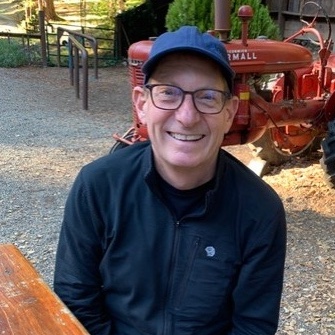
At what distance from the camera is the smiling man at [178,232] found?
154cm

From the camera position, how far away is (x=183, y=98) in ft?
4.84

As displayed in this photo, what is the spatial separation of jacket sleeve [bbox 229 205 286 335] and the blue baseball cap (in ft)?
1.40

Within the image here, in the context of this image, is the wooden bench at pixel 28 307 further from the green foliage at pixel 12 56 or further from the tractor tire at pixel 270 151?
the green foliage at pixel 12 56

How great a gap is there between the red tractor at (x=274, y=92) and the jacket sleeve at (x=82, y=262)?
2.36m

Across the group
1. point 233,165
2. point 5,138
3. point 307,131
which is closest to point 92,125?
point 5,138

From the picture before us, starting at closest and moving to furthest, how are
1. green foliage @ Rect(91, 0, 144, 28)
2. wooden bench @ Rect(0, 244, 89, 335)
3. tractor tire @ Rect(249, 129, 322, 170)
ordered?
Answer: wooden bench @ Rect(0, 244, 89, 335)
tractor tire @ Rect(249, 129, 322, 170)
green foliage @ Rect(91, 0, 144, 28)

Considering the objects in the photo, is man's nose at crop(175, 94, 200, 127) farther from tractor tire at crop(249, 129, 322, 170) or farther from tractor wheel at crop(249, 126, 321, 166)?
tractor tire at crop(249, 129, 322, 170)

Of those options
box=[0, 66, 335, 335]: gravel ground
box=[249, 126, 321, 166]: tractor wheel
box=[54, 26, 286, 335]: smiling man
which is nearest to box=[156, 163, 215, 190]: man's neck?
box=[54, 26, 286, 335]: smiling man

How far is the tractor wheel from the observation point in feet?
15.8

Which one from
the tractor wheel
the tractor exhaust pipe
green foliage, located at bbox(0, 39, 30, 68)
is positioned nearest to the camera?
the tractor exhaust pipe

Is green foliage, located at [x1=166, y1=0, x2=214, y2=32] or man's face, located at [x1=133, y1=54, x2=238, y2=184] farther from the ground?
man's face, located at [x1=133, y1=54, x2=238, y2=184]

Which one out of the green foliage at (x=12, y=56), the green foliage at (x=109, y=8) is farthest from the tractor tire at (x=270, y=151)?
the green foliage at (x=109, y=8)

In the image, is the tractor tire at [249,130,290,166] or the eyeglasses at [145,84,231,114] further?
the tractor tire at [249,130,290,166]

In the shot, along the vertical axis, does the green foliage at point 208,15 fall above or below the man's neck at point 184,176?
below
